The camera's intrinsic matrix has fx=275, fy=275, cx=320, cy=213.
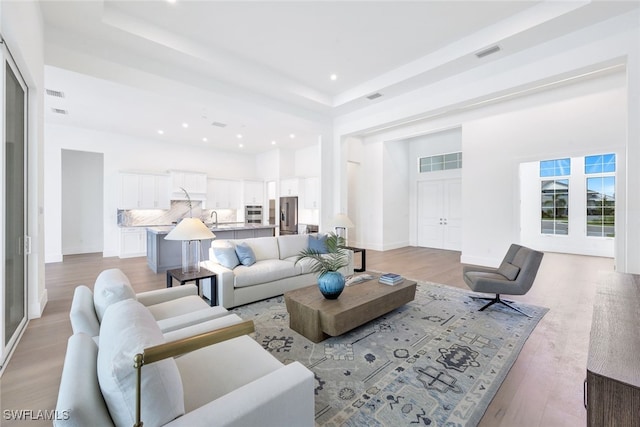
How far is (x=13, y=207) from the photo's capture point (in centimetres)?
277

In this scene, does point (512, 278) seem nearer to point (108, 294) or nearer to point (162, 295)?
point (162, 295)

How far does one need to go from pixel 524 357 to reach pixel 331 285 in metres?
1.89

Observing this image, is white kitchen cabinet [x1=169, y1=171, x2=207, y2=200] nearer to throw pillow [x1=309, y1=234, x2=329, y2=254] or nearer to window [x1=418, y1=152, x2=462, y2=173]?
throw pillow [x1=309, y1=234, x2=329, y2=254]

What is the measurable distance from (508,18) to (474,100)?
1295 mm

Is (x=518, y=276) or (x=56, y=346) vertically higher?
(x=518, y=276)

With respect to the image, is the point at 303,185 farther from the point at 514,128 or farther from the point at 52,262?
the point at 52,262

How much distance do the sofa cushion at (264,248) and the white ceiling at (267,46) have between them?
2538mm

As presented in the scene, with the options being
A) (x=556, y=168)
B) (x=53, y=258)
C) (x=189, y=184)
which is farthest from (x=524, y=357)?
(x=53, y=258)

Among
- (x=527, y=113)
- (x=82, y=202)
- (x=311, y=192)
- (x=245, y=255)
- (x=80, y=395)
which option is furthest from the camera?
(x=311, y=192)

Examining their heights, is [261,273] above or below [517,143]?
below

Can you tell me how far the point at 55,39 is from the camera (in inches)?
138

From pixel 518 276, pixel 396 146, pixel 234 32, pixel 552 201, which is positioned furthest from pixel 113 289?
pixel 552 201

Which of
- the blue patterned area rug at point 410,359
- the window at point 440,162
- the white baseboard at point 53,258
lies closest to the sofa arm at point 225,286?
the blue patterned area rug at point 410,359

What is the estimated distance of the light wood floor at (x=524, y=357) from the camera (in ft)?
6.19
